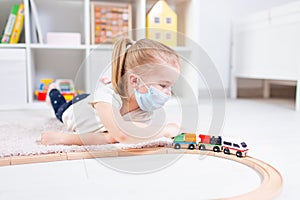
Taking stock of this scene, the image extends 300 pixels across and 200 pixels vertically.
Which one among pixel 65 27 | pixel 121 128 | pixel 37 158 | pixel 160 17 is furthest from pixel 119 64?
pixel 65 27

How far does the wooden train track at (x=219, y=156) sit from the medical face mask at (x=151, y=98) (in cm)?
11

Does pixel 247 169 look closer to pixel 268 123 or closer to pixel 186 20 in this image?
pixel 268 123

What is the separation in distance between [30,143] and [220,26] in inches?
63.8

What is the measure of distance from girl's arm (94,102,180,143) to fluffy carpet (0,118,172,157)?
0.02m

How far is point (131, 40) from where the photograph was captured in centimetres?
78

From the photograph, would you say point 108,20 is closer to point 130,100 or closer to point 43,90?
point 43,90

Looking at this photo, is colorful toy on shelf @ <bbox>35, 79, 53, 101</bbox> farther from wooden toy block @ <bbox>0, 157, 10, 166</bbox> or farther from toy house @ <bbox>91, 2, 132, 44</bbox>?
wooden toy block @ <bbox>0, 157, 10, 166</bbox>

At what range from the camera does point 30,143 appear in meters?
0.81

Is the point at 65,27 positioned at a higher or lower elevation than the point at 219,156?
higher

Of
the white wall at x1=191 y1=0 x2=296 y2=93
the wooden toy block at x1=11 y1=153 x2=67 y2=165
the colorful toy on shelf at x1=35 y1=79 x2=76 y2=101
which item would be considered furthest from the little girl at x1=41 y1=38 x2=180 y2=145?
the white wall at x1=191 y1=0 x2=296 y2=93

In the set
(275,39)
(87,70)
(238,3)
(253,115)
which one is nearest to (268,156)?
(253,115)

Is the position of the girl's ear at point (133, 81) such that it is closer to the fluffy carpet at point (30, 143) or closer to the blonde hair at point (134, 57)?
the blonde hair at point (134, 57)

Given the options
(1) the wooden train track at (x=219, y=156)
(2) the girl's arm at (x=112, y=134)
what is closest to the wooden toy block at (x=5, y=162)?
(1) the wooden train track at (x=219, y=156)

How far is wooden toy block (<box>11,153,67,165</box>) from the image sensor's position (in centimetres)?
68
